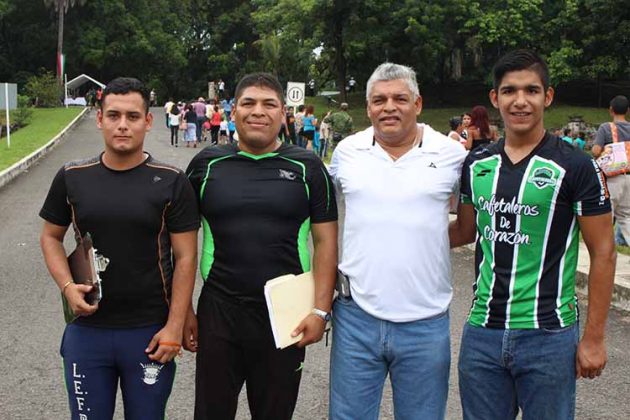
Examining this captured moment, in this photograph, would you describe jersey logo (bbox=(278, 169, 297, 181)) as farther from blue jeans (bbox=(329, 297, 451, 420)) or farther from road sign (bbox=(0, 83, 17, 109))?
road sign (bbox=(0, 83, 17, 109))

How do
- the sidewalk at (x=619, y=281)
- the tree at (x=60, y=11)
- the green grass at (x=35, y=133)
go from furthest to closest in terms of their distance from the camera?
the tree at (x=60, y=11) < the green grass at (x=35, y=133) < the sidewalk at (x=619, y=281)

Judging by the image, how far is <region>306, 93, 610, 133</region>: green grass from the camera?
34.1 metres

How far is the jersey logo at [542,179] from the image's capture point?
9.80 feet

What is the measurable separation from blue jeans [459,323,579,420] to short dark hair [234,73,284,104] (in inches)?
57.7

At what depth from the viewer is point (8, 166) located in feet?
58.3

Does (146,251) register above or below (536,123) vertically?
below

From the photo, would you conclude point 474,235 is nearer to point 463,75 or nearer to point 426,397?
point 426,397

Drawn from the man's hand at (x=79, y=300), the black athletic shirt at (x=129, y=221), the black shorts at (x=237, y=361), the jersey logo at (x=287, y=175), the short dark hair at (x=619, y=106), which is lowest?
the black shorts at (x=237, y=361)

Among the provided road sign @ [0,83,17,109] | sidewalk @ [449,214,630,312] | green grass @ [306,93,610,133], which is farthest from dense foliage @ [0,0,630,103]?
sidewalk @ [449,214,630,312]

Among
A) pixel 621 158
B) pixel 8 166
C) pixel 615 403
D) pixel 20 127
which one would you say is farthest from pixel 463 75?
pixel 615 403

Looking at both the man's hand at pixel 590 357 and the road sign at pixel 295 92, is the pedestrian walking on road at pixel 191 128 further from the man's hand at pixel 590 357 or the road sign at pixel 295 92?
the man's hand at pixel 590 357

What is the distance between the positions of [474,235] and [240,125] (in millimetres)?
1243

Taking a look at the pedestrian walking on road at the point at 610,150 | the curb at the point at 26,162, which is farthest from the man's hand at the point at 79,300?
the curb at the point at 26,162

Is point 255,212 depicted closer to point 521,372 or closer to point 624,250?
point 521,372
